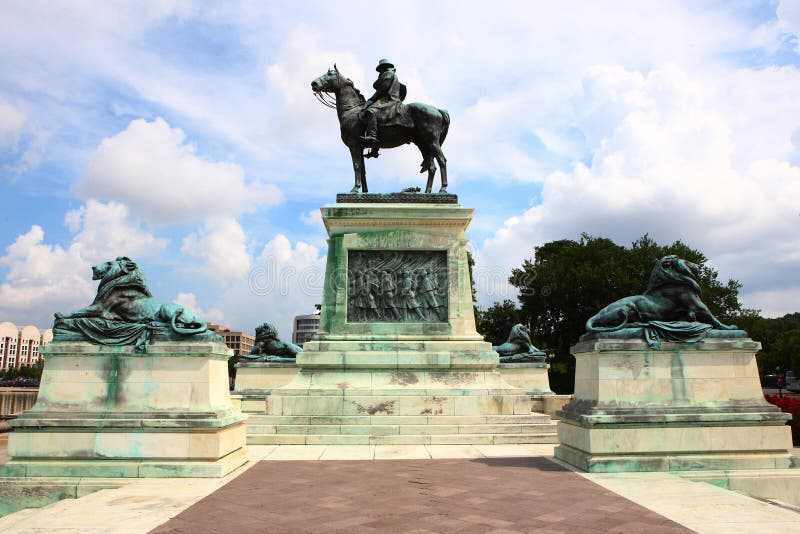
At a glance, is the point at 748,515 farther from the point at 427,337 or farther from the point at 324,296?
the point at 324,296

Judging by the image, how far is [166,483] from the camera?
872 centimetres

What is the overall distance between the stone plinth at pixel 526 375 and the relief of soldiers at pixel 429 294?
4754 millimetres

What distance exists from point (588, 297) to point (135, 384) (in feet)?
139

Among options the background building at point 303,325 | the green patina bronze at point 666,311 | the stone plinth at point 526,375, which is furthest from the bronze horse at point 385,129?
the background building at point 303,325

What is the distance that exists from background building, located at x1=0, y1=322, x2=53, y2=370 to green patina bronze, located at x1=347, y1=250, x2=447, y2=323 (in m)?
161

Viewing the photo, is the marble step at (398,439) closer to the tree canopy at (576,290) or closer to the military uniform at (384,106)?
the military uniform at (384,106)

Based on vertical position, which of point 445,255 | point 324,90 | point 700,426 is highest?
point 324,90

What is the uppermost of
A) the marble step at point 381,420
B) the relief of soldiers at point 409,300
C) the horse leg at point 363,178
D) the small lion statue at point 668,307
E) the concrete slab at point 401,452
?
the horse leg at point 363,178

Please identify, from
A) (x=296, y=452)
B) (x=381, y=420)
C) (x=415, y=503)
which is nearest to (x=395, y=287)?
(x=381, y=420)

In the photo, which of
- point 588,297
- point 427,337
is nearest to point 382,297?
point 427,337

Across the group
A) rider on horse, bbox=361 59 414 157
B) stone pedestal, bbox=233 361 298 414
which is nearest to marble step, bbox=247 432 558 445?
stone pedestal, bbox=233 361 298 414

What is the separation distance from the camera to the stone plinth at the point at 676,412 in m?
9.39

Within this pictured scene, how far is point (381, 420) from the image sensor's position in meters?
14.2

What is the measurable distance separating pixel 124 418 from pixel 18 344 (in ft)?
604
